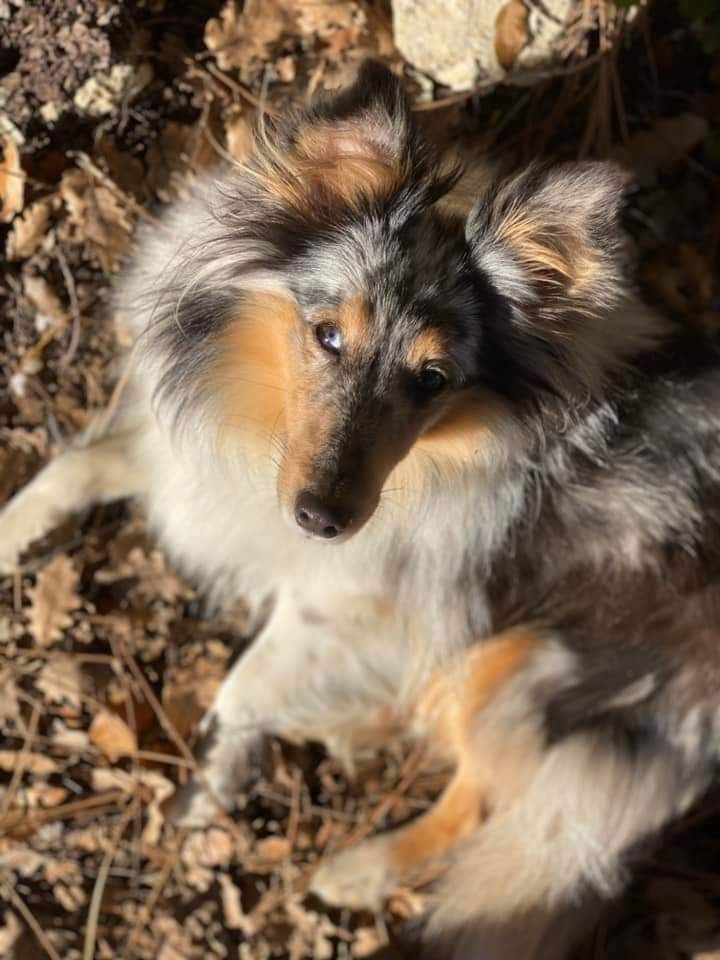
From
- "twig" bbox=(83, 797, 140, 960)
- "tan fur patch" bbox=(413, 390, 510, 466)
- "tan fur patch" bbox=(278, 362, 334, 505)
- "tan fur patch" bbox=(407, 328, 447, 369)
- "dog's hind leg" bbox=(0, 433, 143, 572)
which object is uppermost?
"tan fur patch" bbox=(407, 328, 447, 369)

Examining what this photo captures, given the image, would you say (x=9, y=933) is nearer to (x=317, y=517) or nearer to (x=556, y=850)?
(x=556, y=850)

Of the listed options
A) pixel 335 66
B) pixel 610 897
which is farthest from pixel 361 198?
pixel 610 897

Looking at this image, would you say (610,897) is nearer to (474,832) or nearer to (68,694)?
(474,832)

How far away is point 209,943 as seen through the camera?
3.27 m

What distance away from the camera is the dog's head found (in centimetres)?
Result: 194

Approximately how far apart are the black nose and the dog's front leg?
2.93 ft

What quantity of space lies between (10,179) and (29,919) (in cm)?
235

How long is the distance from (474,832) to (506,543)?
1.13m

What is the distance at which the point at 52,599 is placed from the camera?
3.25 m

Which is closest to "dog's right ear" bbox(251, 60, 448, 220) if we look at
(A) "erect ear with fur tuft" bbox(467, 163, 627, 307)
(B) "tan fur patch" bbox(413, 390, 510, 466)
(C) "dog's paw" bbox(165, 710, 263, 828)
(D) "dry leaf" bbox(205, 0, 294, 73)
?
(A) "erect ear with fur tuft" bbox(467, 163, 627, 307)

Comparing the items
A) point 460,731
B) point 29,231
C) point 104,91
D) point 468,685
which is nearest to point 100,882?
point 460,731

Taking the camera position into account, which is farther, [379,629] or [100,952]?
[100,952]

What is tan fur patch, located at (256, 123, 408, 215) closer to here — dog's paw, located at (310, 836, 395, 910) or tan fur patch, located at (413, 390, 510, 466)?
tan fur patch, located at (413, 390, 510, 466)

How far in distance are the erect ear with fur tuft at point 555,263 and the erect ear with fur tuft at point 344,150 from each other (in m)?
0.21
